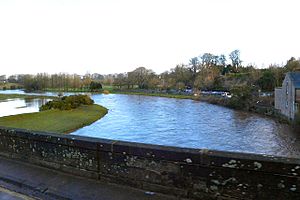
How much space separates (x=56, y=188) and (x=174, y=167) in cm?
231

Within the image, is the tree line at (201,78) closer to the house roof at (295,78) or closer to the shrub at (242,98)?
the shrub at (242,98)

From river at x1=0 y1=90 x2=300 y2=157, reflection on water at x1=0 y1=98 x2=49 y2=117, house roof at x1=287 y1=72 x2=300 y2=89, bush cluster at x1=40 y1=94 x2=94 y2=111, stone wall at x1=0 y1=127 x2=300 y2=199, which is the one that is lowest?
river at x1=0 y1=90 x2=300 y2=157

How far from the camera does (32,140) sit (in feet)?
21.6

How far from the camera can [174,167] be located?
4.50m

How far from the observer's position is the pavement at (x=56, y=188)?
15.4ft

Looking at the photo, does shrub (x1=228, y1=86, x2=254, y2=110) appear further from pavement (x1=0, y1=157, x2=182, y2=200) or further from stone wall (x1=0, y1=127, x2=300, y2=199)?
pavement (x1=0, y1=157, x2=182, y2=200)

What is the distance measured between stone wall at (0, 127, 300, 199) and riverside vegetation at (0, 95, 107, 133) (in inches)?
1017

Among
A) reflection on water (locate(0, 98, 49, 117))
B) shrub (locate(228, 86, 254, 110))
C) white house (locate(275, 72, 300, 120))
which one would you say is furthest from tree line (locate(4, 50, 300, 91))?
reflection on water (locate(0, 98, 49, 117))

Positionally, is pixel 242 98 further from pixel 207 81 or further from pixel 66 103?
pixel 207 81

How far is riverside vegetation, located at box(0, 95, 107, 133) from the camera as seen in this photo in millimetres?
32500

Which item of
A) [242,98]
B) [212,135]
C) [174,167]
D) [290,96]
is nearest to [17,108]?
[212,135]

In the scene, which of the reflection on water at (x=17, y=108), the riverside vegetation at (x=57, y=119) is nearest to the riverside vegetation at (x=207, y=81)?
the riverside vegetation at (x=57, y=119)

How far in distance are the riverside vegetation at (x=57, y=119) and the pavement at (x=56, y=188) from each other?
25515 millimetres

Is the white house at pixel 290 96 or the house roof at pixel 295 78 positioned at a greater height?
the house roof at pixel 295 78
